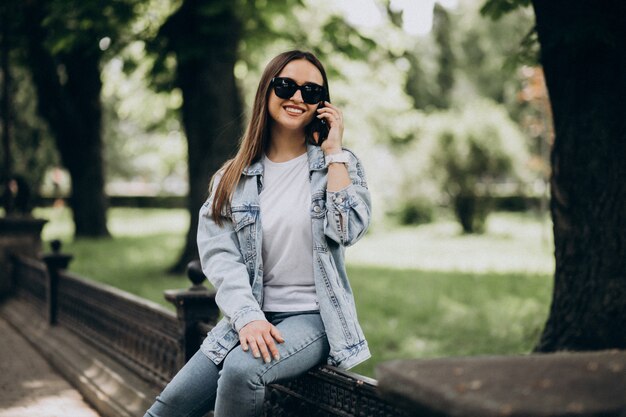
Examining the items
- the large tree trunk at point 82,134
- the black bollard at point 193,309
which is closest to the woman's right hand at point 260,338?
the black bollard at point 193,309

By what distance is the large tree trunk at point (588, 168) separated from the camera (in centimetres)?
514

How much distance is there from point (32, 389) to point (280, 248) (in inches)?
147

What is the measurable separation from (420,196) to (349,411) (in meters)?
22.3

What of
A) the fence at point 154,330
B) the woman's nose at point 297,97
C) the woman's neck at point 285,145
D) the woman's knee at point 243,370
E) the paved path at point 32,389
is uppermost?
the woman's nose at point 297,97

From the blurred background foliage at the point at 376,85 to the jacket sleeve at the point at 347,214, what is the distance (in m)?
4.32

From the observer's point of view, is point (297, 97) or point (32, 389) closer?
point (297, 97)

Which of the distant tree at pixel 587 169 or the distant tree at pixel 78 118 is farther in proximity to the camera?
the distant tree at pixel 78 118

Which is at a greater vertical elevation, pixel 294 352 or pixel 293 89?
pixel 293 89

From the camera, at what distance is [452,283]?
11930 mm

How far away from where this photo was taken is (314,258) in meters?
3.07

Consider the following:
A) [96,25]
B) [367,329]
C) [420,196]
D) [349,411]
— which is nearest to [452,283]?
[367,329]

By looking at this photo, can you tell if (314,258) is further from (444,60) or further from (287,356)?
(444,60)

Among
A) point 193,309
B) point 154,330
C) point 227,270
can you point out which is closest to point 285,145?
point 227,270

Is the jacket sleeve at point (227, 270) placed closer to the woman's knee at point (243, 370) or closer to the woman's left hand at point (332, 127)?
the woman's knee at point (243, 370)
